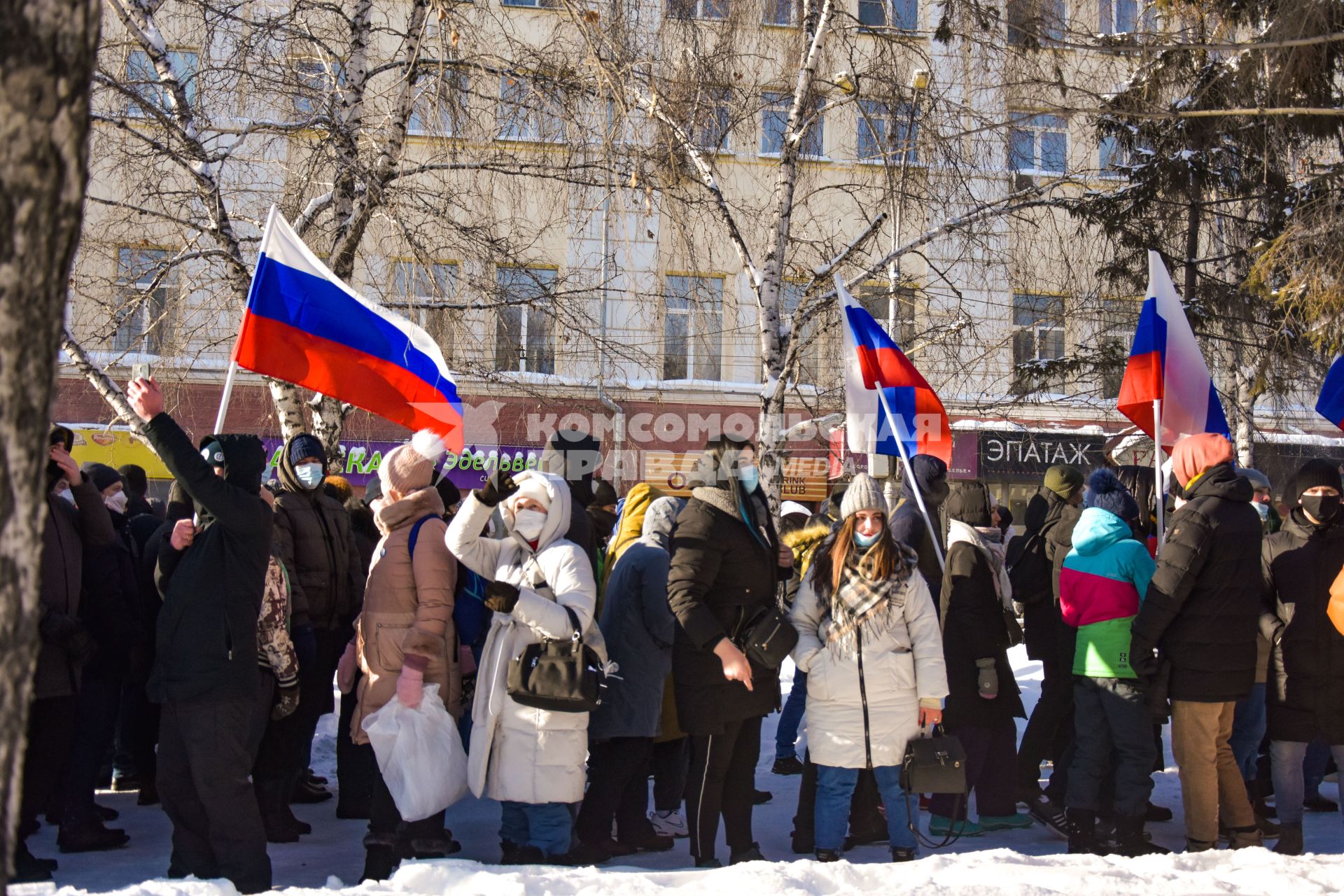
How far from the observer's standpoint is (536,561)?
16.3ft

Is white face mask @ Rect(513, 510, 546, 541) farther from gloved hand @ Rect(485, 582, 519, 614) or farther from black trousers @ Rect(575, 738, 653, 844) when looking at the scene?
black trousers @ Rect(575, 738, 653, 844)

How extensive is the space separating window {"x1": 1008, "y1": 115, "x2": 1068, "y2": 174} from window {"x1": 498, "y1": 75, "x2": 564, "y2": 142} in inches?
143

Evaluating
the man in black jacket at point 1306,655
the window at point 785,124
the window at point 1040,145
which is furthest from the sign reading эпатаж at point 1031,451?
the man in black jacket at point 1306,655

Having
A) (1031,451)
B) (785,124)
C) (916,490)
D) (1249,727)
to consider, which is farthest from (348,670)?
(1031,451)

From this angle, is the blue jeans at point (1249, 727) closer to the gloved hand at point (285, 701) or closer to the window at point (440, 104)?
the gloved hand at point (285, 701)

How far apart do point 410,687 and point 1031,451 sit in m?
18.5

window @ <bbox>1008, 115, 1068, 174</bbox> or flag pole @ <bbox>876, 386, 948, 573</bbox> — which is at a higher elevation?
window @ <bbox>1008, 115, 1068, 174</bbox>

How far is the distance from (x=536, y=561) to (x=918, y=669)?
69.5 inches

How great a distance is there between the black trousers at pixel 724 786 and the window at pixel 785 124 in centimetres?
577

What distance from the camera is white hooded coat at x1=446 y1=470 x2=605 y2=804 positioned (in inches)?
191

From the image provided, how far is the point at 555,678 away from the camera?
4.75 meters

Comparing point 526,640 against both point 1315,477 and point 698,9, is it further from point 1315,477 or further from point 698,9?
point 698,9

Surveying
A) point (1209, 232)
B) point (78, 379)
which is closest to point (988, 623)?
point (1209, 232)

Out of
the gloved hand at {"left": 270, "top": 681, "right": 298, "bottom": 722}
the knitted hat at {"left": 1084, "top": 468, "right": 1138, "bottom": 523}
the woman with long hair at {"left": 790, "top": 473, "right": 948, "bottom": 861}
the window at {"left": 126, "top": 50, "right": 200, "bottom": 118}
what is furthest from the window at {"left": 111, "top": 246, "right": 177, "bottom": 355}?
the knitted hat at {"left": 1084, "top": 468, "right": 1138, "bottom": 523}
